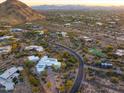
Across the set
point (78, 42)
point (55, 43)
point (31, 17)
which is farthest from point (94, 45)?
point (31, 17)

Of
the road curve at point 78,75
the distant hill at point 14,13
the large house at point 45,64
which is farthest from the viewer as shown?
the distant hill at point 14,13

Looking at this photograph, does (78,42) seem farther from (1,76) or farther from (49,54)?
(1,76)

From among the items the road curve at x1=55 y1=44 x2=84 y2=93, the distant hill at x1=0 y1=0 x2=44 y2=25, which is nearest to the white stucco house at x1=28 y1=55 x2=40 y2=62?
the road curve at x1=55 y1=44 x2=84 y2=93

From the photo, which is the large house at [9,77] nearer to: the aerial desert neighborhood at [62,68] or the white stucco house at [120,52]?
the aerial desert neighborhood at [62,68]

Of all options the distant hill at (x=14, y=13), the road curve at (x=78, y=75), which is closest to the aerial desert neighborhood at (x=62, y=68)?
the road curve at (x=78, y=75)

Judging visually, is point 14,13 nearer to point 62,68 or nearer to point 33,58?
point 33,58
